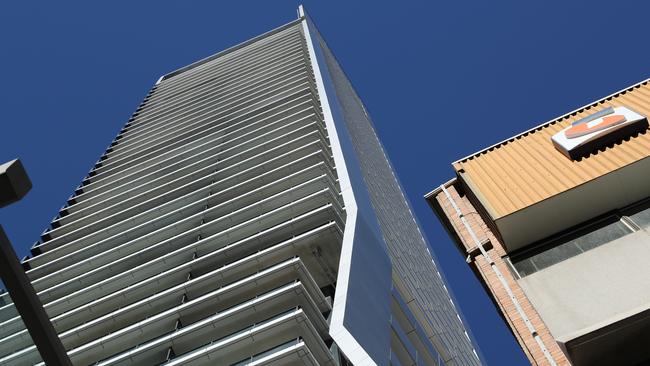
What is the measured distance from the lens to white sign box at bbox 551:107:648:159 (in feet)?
46.2

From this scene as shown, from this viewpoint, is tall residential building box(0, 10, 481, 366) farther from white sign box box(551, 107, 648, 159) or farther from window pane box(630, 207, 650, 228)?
white sign box box(551, 107, 648, 159)

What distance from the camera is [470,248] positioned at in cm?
1484

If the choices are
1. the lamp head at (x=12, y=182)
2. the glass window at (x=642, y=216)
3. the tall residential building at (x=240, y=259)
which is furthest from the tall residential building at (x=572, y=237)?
the lamp head at (x=12, y=182)

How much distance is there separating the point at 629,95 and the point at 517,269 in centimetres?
722

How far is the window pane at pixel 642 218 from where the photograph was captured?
469 inches

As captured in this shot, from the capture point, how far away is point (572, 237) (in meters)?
12.5

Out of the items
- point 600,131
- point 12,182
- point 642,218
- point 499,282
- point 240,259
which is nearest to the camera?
point 12,182

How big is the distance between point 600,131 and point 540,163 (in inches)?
58.0

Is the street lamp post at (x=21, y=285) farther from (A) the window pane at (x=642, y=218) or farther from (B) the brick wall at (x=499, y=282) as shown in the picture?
(A) the window pane at (x=642, y=218)

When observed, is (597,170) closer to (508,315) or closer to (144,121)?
(508,315)

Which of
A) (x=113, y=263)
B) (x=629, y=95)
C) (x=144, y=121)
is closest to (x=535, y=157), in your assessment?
(x=629, y=95)

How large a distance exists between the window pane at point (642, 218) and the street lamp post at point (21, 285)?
10.3m

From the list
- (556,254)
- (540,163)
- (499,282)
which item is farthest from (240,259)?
(556,254)

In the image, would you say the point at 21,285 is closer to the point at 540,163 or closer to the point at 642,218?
the point at 642,218
